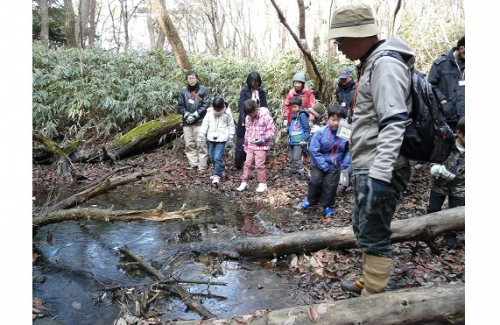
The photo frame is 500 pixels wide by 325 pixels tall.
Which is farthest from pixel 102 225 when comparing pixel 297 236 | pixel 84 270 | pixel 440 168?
pixel 440 168

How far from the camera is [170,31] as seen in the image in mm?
11414

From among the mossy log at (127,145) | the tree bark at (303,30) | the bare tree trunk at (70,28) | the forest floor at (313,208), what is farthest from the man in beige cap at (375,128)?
the bare tree trunk at (70,28)

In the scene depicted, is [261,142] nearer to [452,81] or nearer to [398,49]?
[452,81]

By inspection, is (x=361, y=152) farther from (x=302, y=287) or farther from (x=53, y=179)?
(x=53, y=179)

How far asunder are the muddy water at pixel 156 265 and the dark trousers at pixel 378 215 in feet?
3.02

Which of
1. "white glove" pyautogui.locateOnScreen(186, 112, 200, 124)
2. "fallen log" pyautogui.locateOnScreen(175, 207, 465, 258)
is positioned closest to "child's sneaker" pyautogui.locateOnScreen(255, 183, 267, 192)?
"white glove" pyautogui.locateOnScreen(186, 112, 200, 124)

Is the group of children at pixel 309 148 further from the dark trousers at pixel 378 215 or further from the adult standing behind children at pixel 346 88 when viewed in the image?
the dark trousers at pixel 378 215

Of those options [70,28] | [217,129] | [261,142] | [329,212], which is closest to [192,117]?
[217,129]

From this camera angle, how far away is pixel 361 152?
269 centimetres

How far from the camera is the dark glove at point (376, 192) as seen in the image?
246 cm

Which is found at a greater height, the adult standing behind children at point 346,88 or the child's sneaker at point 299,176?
the adult standing behind children at point 346,88

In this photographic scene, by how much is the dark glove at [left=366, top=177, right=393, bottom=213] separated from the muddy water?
1250 mm

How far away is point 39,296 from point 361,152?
130 inches

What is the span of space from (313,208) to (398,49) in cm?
384
